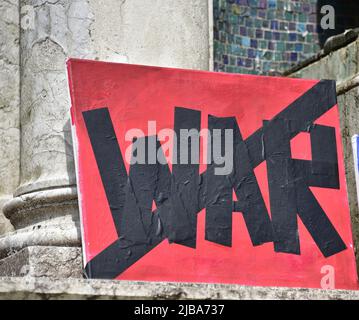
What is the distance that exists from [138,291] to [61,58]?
1.73 metres

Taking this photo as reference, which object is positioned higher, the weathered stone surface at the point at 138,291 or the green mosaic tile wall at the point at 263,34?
the green mosaic tile wall at the point at 263,34

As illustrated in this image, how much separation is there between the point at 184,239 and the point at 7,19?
189 cm

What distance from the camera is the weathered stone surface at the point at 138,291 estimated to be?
180 inches

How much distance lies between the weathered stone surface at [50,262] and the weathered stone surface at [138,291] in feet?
2.81

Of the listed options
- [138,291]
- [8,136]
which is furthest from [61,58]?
[138,291]

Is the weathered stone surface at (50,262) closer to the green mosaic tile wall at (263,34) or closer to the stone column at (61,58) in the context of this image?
the stone column at (61,58)

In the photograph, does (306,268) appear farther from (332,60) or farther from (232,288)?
(332,60)

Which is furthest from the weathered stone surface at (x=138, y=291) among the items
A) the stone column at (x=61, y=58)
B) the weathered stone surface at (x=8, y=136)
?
the weathered stone surface at (x=8, y=136)

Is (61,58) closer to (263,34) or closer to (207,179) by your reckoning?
(207,179)

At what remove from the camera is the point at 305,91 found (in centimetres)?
614

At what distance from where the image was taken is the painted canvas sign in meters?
5.54

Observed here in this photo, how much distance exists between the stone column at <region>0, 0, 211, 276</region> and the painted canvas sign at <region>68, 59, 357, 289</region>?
37 cm

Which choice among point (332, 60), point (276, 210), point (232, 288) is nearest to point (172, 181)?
point (276, 210)

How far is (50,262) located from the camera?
563 cm
